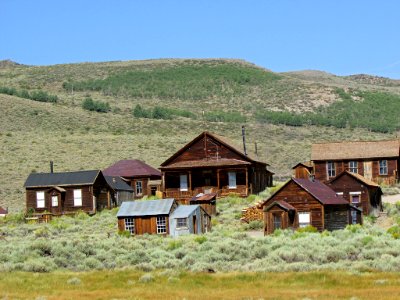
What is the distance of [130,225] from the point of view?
42.2 m

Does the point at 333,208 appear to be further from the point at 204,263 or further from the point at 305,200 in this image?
the point at 204,263

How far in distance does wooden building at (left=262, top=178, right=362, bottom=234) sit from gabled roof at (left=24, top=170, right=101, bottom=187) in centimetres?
1740

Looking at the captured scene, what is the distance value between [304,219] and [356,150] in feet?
70.1

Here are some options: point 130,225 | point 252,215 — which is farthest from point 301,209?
point 130,225

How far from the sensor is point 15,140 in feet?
299

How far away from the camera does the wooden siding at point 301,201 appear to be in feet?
132

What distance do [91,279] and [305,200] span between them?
16055 millimetres

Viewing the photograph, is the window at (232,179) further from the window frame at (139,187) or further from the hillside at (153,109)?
the hillside at (153,109)

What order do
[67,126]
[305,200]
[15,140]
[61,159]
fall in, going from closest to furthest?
[305,200] → [61,159] → [15,140] → [67,126]

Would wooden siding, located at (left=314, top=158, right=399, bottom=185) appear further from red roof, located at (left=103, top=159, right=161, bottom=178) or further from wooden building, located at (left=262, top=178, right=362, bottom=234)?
wooden building, located at (left=262, top=178, right=362, bottom=234)

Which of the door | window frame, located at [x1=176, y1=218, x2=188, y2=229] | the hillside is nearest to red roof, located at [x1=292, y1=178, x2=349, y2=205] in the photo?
window frame, located at [x1=176, y1=218, x2=188, y2=229]

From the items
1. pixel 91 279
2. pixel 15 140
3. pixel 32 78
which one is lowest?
pixel 91 279

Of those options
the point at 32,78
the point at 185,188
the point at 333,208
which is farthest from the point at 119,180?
the point at 32,78

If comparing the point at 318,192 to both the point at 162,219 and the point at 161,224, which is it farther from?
the point at 161,224
